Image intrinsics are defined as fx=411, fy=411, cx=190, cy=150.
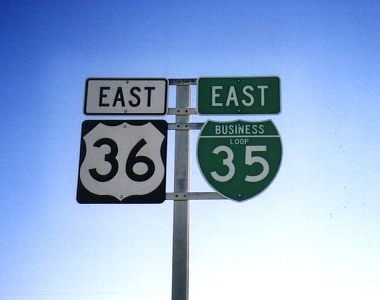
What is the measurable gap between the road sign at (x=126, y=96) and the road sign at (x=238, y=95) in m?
0.30

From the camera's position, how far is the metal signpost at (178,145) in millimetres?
2701

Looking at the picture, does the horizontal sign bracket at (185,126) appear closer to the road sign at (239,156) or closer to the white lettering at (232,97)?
the road sign at (239,156)

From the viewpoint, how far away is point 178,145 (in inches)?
111

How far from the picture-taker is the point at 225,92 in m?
3.04

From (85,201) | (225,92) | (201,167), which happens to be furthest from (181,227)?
(225,92)

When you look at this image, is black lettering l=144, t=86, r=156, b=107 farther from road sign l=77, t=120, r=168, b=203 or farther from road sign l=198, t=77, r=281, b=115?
road sign l=198, t=77, r=281, b=115

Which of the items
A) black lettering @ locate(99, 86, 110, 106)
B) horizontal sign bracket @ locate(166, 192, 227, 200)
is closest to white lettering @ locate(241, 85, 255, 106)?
horizontal sign bracket @ locate(166, 192, 227, 200)

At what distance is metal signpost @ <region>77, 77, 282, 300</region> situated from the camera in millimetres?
2701

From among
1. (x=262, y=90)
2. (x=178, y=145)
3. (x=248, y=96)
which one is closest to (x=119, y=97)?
(x=178, y=145)

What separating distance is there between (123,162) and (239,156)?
2.60 ft

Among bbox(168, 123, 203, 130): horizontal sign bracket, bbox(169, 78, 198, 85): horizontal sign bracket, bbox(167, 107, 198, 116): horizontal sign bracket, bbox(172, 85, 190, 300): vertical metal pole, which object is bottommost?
bbox(172, 85, 190, 300): vertical metal pole

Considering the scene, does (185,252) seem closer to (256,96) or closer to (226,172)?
(226,172)

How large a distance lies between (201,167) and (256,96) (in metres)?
0.69

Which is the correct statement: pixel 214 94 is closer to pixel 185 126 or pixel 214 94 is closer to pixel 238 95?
pixel 238 95
